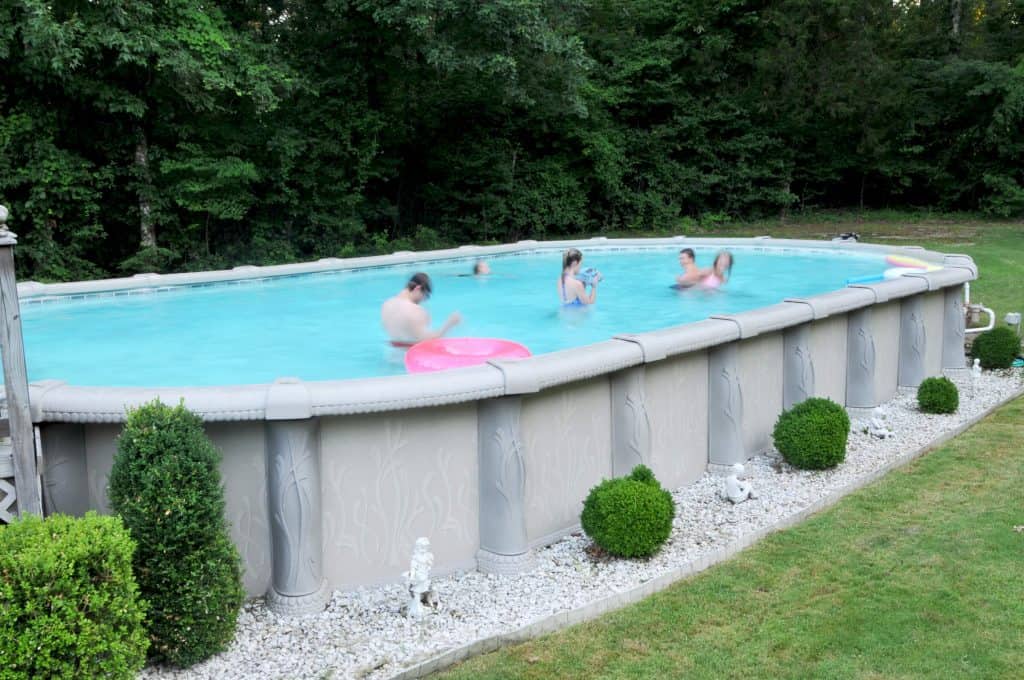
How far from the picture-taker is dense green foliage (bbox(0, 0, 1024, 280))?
1317cm

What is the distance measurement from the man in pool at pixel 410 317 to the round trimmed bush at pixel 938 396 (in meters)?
3.90

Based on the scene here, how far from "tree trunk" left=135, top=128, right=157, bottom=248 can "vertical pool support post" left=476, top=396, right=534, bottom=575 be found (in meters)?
11.5

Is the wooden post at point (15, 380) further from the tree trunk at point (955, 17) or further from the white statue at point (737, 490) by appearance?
the tree trunk at point (955, 17)

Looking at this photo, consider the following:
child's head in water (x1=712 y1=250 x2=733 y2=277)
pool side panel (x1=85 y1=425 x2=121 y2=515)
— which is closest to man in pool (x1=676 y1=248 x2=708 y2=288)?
child's head in water (x1=712 y1=250 x2=733 y2=277)

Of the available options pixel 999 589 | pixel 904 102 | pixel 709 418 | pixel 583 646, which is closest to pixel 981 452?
pixel 709 418

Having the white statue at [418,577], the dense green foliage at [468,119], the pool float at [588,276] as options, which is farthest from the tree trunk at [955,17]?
the white statue at [418,577]

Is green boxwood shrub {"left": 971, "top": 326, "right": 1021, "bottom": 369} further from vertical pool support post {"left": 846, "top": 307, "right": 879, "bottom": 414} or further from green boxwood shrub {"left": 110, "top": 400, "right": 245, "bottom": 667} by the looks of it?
green boxwood shrub {"left": 110, "top": 400, "right": 245, "bottom": 667}

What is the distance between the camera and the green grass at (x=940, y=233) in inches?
492

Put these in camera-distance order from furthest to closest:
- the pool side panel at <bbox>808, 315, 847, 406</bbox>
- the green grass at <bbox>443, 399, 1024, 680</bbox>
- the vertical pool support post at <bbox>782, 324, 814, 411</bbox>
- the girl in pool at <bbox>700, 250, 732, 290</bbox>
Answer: the girl in pool at <bbox>700, 250, 732, 290</bbox> → the pool side panel at <bbox>808, 315, 847, 406</bbox> → the vertical pool support post at <bbox>782, 324, 814, 411</bbox> → the green grass at <bbox>443, 399, 1024, 680</bbox>

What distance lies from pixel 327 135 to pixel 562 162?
5681 mm

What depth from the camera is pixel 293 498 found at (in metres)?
3.77

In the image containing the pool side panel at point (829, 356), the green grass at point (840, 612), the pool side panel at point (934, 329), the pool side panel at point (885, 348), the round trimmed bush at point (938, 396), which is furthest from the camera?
the pool side panel at point (934, 329)

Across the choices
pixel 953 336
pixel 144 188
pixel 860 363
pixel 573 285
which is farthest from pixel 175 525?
pixel 144 188

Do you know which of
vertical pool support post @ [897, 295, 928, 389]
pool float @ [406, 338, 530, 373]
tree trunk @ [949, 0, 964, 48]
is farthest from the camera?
tree trunk @ [949, 0, 964, 48]
